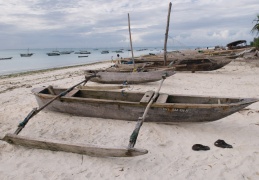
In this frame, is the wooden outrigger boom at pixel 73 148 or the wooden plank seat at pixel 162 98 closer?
the wooden outrigger boom at pixel 73 148

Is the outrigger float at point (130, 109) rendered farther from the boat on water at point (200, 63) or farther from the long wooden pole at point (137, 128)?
the boat on water at point (200, 63)

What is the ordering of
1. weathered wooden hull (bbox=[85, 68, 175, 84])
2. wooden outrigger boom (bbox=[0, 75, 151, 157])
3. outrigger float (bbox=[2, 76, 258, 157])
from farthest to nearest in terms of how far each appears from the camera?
weathered wooden hull (bbox=[85, 68, 175, 84]), outrigger float (bbox=[2, 76, 258, 157]), wooden outrigger boom (bbox=[0, 75, 151, 157])

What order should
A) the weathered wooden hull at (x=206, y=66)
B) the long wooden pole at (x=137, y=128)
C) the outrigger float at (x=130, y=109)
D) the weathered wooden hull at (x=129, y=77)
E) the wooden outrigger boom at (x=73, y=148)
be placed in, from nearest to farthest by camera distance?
1. the wooden outrigger boom at (x=73, y=148)
2. the long wooden pole at (x=137, y=128)
3. the outrigger float at (x=130, y=109)
4. the weathered wooden hull at (x=129, y=77)
5. the weathered wooden hull at (x=206, y=66)

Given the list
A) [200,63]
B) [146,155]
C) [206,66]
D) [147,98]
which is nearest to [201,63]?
[200,63]

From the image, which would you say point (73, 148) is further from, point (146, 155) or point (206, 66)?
point (206, 66)

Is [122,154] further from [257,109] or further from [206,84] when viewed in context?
[206,84]

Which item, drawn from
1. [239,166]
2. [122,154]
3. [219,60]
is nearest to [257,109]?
[239,166]

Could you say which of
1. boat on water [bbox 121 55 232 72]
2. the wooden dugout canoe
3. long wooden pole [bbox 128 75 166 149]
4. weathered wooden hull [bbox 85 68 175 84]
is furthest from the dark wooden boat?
long wooden pole [bbox 128 75 166 149]

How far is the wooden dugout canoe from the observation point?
4.42m

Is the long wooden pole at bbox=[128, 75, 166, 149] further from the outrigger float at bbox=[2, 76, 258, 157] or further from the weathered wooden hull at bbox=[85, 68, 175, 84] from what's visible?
the weathered wooden hull at bbox=[85, 68, 175, 84]

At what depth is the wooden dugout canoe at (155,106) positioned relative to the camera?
4424 millimetres

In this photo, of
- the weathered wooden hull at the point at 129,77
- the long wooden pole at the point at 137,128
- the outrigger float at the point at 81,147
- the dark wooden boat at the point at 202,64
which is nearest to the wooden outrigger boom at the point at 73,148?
the outrigger float at the point at 81,147

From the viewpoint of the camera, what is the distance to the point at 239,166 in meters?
3.44

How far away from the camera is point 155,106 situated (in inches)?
189
